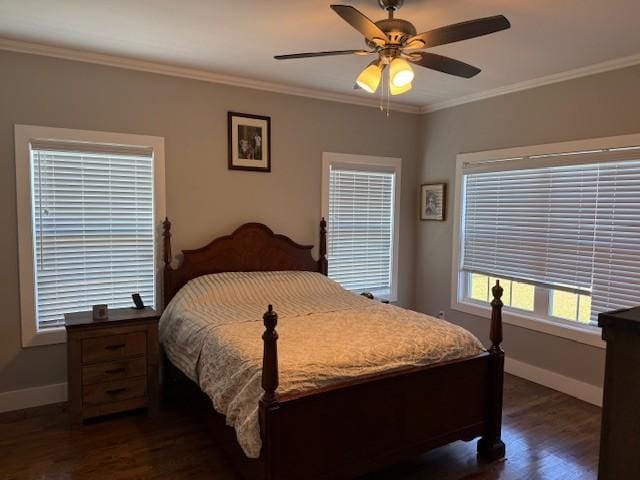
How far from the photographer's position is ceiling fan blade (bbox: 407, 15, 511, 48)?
1822mm

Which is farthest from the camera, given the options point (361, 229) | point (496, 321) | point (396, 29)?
point (361, 229)

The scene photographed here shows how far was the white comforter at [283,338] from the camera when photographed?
84.0 inches

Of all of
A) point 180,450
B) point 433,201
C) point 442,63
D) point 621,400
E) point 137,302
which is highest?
point 442,63

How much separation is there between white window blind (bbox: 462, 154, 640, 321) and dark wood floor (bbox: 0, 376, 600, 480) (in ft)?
3.27

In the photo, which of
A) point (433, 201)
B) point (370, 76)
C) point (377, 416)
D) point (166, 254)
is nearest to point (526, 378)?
point (433, 201)

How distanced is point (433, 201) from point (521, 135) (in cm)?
114

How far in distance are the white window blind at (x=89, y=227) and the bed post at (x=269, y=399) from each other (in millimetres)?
2024

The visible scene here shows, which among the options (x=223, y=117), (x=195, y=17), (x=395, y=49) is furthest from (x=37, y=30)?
(x=395, y=49)

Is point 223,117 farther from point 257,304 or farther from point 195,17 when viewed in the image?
point 257,304

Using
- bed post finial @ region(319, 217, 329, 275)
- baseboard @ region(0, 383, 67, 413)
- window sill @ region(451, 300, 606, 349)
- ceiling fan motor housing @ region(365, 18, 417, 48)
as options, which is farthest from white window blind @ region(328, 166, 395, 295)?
baseboard @ region(0, 383, 67, 413)

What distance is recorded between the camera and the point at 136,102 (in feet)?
11.4

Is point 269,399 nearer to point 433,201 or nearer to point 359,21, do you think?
point 359,21

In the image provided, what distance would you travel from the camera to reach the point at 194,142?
3.73 m

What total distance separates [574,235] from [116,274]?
11.8 ft
